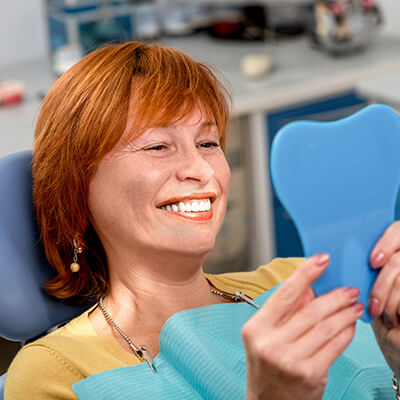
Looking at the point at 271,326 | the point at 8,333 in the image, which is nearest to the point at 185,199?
the point at 271,326

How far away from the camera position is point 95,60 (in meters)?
1.00

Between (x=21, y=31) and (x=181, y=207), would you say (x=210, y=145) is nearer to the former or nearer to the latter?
(x=181, y=207)

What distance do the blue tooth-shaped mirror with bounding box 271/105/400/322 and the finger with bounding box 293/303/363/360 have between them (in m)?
0.04

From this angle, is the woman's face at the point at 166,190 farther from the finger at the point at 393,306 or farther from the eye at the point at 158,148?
the finger at the point at 393,306

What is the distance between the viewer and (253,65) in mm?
2242

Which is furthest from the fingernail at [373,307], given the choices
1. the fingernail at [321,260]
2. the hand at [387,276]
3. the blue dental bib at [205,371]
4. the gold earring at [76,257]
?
the gold earring at [76,257]

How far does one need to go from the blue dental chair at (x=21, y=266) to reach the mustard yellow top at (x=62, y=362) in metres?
0.11

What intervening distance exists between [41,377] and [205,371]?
0.24 m

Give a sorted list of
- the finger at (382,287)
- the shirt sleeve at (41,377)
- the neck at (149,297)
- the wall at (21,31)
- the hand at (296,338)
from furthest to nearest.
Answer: the wall at (21,31) → the neck at (149,297) → the shirt sleeve at (41,377) → the finger at (382,287) → the hand at (296,338)

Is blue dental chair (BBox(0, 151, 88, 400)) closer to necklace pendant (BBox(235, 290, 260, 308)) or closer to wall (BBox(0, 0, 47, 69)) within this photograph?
necklace pendant (BBox(235, 290, 260, 308))

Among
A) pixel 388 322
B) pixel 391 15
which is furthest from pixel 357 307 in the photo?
pixel 391 15

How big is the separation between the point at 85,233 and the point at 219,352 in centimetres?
31

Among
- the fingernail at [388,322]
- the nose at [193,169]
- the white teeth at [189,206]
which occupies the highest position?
the nose at [193,169]

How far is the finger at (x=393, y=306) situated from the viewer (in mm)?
797
